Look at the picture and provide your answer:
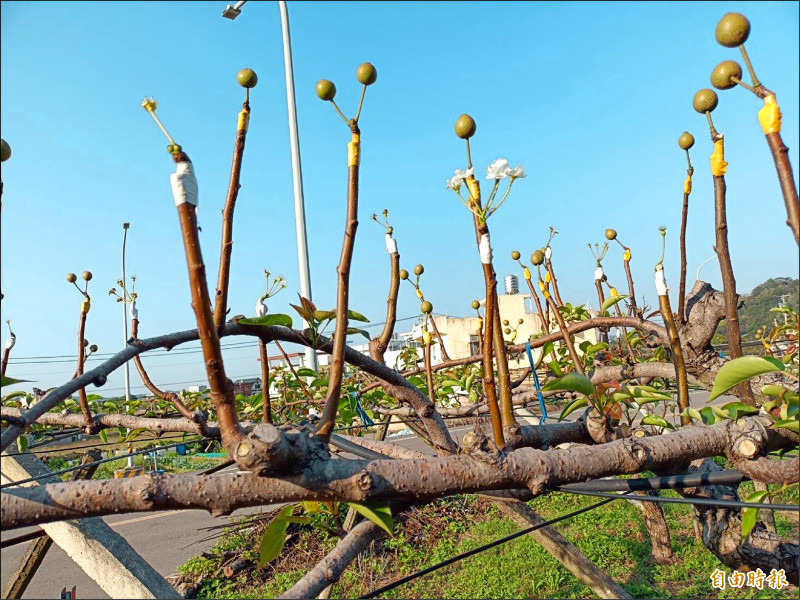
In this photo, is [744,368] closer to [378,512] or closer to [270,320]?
[378,512]

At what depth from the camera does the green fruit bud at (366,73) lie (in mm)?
819

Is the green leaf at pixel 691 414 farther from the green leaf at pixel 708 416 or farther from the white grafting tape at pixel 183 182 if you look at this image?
the white grafting tape at pixel 183 182

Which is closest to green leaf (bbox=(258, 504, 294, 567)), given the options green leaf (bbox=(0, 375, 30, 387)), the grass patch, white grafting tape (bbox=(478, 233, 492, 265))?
green leaf (bbox=(0, 375, 30, 387))

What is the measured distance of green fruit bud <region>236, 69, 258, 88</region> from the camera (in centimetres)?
84

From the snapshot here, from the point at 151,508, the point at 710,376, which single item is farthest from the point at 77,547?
the point at 710,376

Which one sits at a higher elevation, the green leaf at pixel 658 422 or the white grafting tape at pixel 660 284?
the white grafting tape at pixel 660 284

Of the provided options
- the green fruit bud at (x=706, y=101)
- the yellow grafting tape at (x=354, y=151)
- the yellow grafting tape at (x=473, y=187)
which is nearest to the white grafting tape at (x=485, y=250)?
the yellow grafting tape at (x=473, y=187)

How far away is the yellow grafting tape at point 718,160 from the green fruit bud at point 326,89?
599 millimetres

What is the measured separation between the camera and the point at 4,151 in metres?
0.82

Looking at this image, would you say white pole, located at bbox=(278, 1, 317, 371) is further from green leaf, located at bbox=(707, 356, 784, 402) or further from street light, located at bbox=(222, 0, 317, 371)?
green leaf, located at bbox=(707, 356, 784, 402)

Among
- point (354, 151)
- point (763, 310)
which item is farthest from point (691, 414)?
point (763, 310)

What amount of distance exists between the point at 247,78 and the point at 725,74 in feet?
2.15

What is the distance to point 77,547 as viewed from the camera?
4.77 ft

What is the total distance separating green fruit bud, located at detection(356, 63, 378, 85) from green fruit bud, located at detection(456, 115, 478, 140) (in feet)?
0.45
